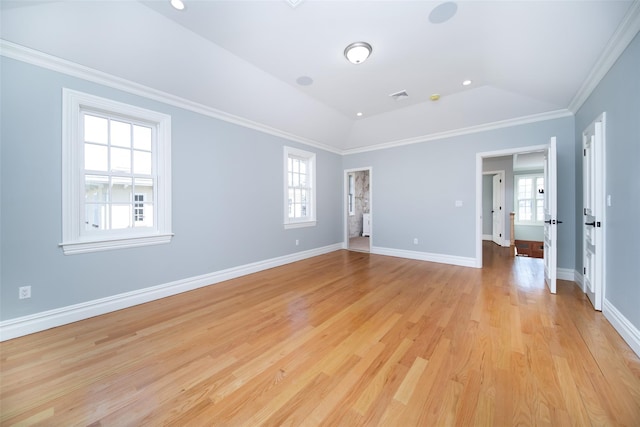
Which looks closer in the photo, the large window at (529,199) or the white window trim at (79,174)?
the white window trim at (79,174)

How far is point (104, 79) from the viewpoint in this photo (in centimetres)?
251

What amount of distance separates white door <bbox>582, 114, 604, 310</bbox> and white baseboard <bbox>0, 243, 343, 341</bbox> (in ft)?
14.5

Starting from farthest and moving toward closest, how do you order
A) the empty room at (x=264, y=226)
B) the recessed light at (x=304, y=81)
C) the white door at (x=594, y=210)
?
the recessed light at (x=304, y=81) < the white door at (x=594, y=210) < the empty room at (x=264, y=226)

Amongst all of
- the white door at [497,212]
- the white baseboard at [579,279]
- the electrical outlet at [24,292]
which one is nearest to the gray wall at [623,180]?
the white baseboard at [579,279]

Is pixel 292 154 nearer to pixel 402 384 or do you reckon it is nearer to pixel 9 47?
pixel 9 47

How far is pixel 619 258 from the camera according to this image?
84.0 inches

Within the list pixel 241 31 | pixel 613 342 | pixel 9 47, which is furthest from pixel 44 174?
pixel 613 342

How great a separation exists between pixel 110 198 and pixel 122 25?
1.77 m

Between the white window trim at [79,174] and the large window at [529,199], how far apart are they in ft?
34.6

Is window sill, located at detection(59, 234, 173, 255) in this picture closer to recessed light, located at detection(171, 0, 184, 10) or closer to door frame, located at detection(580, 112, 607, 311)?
recessed light, located at detection(171, 0, 184, 10)

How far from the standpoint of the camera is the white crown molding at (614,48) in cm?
183

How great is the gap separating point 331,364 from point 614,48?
374cm

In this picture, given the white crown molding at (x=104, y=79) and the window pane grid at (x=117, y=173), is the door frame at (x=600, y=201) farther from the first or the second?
the window pane grid at (x=117, y=173)

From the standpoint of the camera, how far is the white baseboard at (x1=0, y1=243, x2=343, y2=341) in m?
2.09
